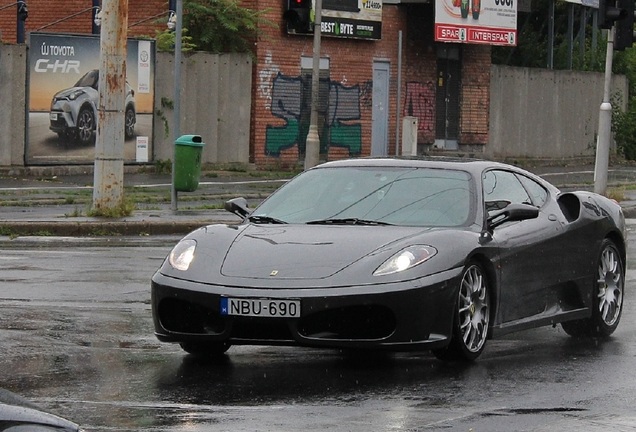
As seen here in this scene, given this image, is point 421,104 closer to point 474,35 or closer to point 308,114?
point 474,35

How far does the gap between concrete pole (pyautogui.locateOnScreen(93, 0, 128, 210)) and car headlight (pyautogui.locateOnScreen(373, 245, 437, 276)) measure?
11470 mm

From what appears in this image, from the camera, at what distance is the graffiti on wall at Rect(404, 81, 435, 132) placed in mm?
38781

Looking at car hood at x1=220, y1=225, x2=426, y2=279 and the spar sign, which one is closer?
car hood at x1=220, y1=225, x2=426, y2=279

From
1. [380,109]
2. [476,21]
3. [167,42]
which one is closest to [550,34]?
[476,21]

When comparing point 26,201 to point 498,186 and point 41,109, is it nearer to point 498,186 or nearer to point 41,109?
point 41,109

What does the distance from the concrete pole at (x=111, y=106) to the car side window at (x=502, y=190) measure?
33.0ft

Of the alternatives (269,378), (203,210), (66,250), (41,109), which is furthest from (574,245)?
(41,109)

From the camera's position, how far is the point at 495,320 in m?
9.33

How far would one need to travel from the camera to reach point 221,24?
3381cm

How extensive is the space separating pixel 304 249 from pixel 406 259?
2.02 ft


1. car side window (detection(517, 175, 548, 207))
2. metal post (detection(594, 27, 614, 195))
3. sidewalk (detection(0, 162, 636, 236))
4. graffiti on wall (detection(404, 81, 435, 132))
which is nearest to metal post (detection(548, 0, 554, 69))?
graffiti on wall (detection(404, 81, 435, 132))

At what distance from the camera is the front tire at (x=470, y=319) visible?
8883 mm

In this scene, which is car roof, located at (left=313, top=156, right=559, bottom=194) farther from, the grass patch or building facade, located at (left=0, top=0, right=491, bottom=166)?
building facade, located at (left=0, top=0, right=491, bottom=166)

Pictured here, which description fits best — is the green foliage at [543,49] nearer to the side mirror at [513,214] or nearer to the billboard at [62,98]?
the billboard at [62,98]
